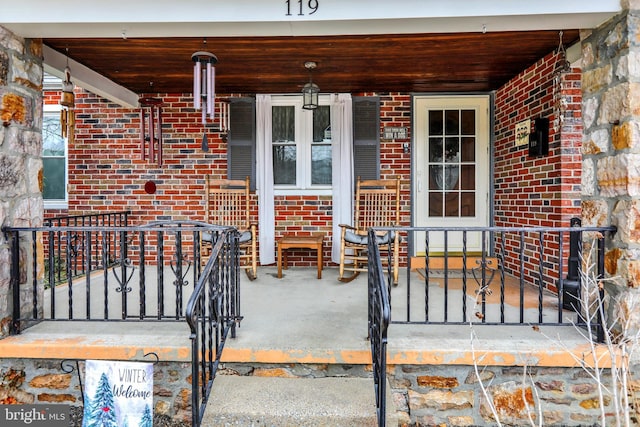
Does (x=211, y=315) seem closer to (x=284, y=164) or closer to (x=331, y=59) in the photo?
(x=331, y=59)

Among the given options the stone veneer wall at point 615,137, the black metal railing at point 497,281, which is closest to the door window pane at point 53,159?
the black metal railing at point 497,281

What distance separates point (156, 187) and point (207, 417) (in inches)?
133

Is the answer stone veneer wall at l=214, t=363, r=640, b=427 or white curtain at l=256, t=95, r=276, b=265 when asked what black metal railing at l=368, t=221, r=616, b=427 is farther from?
white curtain at l=256, t=95, r=276, b=265

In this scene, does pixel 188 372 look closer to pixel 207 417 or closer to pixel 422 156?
pixel 207 417

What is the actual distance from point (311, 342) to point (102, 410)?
3.68 feet

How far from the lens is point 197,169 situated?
15.4 feet

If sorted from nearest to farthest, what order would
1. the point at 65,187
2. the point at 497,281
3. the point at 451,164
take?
the point at 497,281 < the point at 451,164 < the point at 65,187

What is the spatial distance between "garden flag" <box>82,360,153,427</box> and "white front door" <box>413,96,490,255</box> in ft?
10.7

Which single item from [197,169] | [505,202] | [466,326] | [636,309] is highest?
[197,169]

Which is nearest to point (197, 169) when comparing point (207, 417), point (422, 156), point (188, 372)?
point (422, 156)

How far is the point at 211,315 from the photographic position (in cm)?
204

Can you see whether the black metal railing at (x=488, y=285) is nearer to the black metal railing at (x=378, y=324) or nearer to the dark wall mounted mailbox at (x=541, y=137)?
the black metal railing at (x=378, y=324)

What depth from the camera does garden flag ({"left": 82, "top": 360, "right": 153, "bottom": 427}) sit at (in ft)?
6.91

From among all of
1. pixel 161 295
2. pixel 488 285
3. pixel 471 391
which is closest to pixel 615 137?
pixel 488 285
